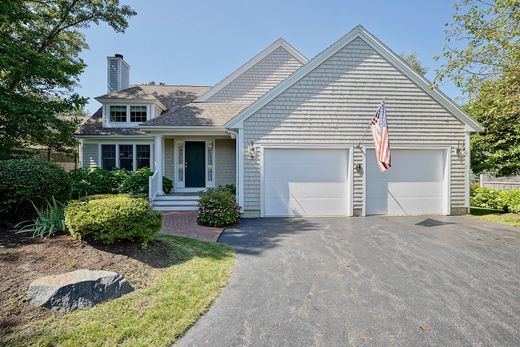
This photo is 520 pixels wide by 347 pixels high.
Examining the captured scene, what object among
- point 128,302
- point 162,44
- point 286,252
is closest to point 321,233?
point 286,252

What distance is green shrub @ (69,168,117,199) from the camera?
422 inches

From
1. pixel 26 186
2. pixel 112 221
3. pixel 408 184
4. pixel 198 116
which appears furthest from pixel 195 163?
pixel 408 184

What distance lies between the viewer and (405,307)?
135 inches

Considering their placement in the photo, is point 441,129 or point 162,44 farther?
point 162,44

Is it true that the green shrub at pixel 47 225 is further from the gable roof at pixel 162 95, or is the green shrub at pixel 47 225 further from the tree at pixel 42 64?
the gable roof at pixel 162 95

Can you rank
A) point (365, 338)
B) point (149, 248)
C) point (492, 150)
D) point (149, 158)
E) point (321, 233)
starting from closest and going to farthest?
point (365, 338) < point (149, 248) < point (321, 233) < point (492, 150) < point (149, 158)

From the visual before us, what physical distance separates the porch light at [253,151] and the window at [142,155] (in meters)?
7.12

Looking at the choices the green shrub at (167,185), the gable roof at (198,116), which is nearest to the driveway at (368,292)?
the gable roof at (198,116)

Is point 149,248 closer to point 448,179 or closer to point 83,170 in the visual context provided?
point 83,170

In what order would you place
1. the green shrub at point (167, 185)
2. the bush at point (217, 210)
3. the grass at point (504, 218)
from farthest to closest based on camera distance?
the green shrub at point (167, 185), the grass at point (504, 218), the bush at point (217, 210)

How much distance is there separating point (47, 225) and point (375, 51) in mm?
10908

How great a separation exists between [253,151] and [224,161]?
3.49 meters

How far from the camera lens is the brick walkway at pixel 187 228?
6838 mm

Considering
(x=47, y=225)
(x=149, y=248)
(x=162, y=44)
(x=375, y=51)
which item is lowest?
(x=149, y=248)
